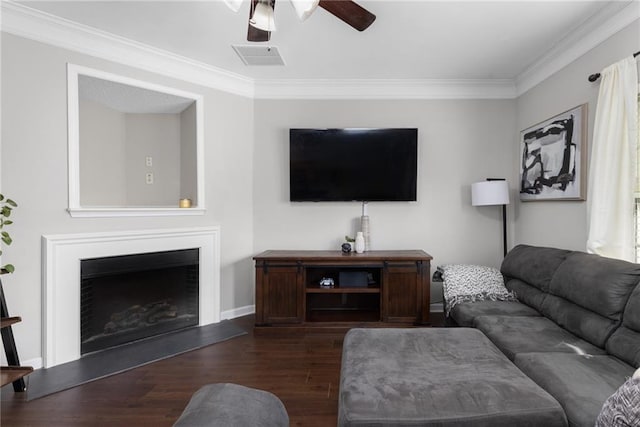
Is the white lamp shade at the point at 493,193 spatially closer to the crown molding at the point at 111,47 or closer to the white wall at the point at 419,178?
the white wall at the point at 419,178

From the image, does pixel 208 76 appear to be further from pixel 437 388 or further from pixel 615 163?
pixel 615 163

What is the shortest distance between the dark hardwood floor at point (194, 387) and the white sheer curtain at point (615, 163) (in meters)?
2.09

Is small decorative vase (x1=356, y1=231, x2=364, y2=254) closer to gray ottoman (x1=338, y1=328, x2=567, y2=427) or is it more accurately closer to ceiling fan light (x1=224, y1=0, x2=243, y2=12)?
gray ottoman (x1=338, y1=328, x2=567, y2=427)

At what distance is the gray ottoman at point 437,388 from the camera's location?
3.96 feet

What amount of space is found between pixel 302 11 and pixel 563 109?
8.03 ft

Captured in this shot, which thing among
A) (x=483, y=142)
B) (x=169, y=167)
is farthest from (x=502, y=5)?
(x=169, y=167)

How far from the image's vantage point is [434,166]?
142 inches

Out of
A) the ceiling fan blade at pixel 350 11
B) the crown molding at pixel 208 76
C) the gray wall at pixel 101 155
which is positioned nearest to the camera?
the ceiling fan blade at pixel 350 11

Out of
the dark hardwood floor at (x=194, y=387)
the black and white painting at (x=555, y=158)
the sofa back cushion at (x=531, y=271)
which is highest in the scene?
the black and white painting at (x=555, y=158)

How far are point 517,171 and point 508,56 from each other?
1.22 metres

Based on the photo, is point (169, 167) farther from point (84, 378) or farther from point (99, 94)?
point (84, 378)

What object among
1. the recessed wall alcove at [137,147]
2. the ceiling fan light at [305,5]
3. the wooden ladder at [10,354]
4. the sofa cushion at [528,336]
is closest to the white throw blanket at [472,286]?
the sofa cushion at [528,336]

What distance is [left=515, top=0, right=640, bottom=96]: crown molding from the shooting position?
215 cm

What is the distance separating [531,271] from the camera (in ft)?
8.24
